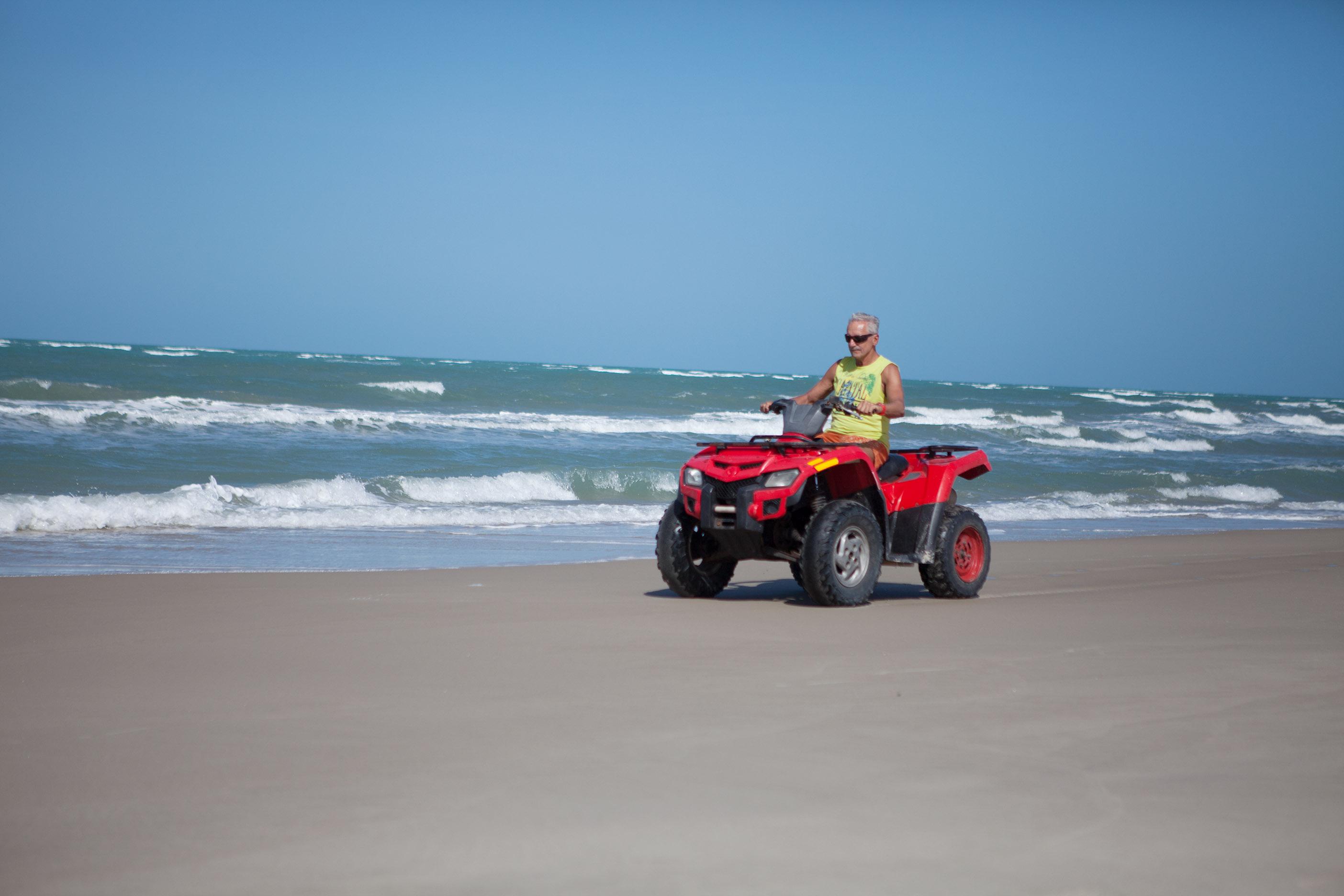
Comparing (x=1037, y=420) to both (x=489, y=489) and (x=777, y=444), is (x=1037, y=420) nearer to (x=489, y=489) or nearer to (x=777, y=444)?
(x=489, y=489)

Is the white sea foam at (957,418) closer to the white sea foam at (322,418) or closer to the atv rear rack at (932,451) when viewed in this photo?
the white sea foam at (322,418)

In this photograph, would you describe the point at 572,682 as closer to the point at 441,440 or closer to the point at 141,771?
the point at 141,771

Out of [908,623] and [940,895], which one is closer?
[940,895]

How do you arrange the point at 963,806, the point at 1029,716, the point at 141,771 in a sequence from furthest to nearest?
the point at 1029,716
the point at 141,771
the point at 963,806

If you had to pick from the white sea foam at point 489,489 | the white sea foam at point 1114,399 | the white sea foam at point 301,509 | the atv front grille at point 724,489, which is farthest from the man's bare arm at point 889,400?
the white sea foam at point 1114,399

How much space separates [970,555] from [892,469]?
1.00m

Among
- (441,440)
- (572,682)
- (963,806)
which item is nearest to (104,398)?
(441,440)

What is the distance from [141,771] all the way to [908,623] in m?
4.16

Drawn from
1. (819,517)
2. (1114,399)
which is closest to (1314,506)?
(819,517)

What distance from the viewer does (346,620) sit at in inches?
243

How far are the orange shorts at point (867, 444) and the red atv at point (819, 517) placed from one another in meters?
0.07

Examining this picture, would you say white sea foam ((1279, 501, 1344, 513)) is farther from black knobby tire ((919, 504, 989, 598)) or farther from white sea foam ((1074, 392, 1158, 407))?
white sea foam ((1074, 392, 1158, 407))

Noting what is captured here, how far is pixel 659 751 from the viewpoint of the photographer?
3.67m

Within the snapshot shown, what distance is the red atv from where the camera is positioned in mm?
6910
